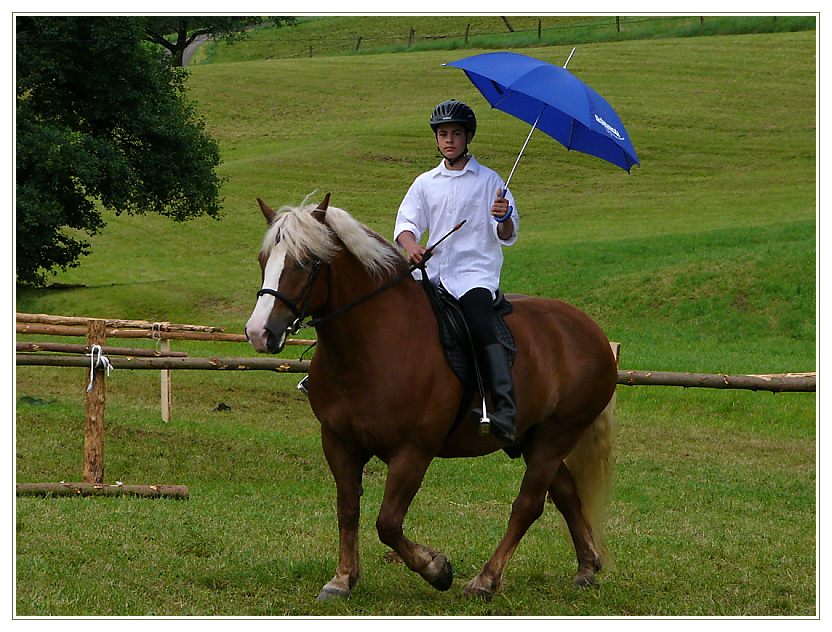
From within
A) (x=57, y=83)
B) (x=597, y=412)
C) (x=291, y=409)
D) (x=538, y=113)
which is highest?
(x=57, y=83)

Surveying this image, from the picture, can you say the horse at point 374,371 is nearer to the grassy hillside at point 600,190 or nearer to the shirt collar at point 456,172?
the shirt collar at point 456,172

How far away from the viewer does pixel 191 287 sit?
2864cm

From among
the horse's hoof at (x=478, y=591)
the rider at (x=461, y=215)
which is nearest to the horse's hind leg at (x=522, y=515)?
the horse's hoof at (x=478, y=591)

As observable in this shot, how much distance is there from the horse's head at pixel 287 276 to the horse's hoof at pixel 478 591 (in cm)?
199

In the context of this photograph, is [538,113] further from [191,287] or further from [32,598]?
[191,287]

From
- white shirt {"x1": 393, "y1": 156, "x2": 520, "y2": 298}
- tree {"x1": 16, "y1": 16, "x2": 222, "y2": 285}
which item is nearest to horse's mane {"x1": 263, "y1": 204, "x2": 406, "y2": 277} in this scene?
white shirt {"x1": 393, "y1": 156, "x2": 520, "y2": 298}

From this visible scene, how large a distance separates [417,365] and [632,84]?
163 ft

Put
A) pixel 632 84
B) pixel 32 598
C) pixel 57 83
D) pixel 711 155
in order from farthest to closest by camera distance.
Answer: pixel 632 84
pixel 711 155
pixel 57 83
pixel 32 598

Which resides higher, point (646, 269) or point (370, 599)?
point (646, 269)

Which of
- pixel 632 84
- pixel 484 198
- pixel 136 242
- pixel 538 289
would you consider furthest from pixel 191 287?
pixel 632 84

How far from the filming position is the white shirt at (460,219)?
6.47 m

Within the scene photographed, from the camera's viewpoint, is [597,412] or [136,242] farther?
[136,242]

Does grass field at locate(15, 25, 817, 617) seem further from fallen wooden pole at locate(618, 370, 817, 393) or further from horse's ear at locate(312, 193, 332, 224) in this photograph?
horse's ear at locate(312, 193, 332, 224)

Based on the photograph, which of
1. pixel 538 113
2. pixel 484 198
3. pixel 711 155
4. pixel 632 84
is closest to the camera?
pixel 484 198
